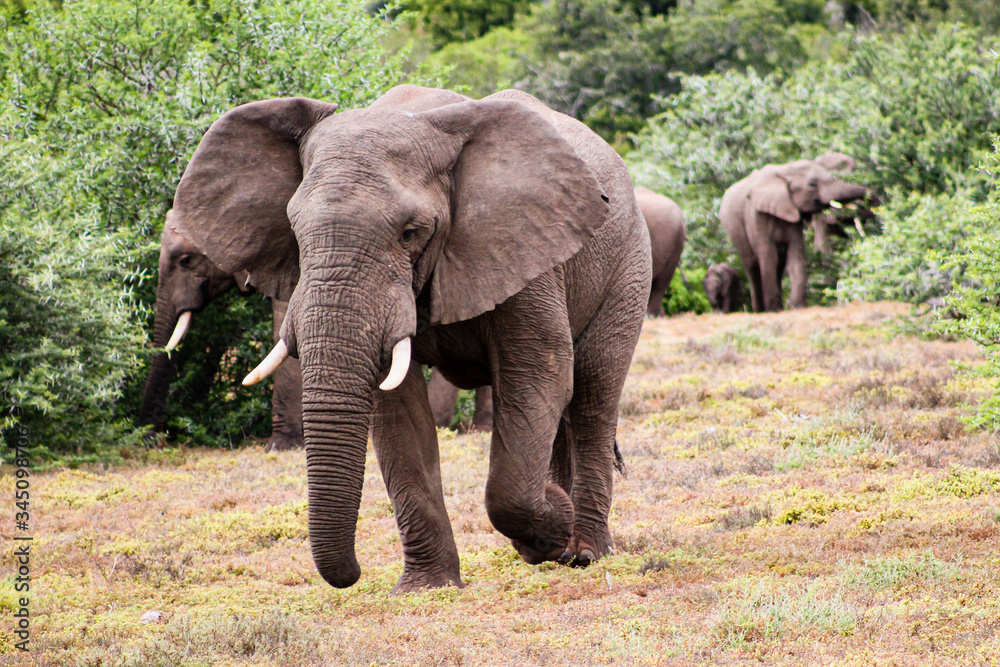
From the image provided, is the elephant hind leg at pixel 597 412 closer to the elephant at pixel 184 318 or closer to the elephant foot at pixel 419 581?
the elephant foot at pixel 419 581

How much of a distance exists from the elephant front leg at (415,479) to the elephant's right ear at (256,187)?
2.58 ft

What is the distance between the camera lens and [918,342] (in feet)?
45.7

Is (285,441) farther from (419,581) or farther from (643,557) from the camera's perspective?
(643,557)

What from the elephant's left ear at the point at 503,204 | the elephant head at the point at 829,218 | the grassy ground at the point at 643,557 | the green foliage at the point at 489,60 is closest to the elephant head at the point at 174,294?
the grassy ground at the point at 643,557

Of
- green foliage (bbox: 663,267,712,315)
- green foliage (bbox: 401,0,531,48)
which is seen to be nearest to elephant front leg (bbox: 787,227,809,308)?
green foliage (bbox: 663,267,712,315)

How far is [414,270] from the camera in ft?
16.2

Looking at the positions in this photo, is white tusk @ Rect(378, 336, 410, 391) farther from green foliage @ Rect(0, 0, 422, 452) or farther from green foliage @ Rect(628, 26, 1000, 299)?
green foliage @ Rect(628, 26, 1000, 299)

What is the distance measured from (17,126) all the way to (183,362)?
2861 millimetres

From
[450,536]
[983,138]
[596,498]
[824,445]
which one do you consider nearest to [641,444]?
[824,445]

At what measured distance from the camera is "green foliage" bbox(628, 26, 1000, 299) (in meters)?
17.1

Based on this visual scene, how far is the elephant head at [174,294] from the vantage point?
10.9m

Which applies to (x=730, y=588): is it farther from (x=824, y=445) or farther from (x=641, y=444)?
(x=641, y=444)

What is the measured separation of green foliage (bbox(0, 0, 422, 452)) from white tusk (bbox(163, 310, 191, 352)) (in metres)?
0.36

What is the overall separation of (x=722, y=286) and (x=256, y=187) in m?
18.9
